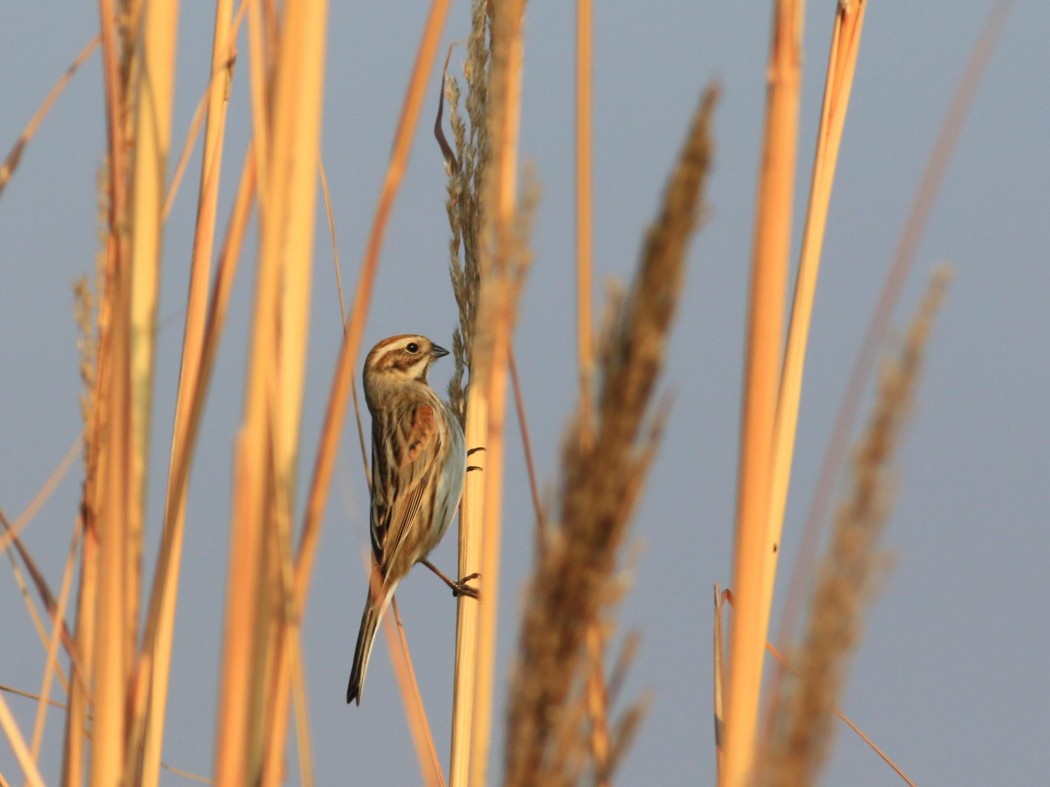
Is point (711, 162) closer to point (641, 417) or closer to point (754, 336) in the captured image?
point (641, 417)

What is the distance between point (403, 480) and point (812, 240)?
4068mm

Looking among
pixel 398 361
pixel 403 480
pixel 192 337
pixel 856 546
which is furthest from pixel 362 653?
pixel 856 546

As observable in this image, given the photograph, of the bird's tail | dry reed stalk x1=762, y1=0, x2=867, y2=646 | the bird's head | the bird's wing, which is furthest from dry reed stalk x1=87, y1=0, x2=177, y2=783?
the bird's head

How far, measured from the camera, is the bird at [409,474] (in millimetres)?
5738

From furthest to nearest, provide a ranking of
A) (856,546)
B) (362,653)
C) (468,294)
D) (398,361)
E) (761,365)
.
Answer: (398,361)
(362,653)
(468,294)
(761,365)
(856,546)

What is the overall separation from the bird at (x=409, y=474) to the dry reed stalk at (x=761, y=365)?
3823 millimetres

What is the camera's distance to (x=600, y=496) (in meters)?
1.00

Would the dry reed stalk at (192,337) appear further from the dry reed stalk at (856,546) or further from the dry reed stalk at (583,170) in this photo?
the dry reed stalk at (856,546)

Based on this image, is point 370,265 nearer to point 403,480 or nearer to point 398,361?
point 403,480

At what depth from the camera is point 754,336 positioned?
4.51ft

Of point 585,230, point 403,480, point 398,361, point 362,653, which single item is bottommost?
point 362,653

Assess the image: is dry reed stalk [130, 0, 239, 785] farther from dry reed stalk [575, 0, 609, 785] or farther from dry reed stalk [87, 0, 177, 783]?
dry reed stalk [575, 0, 609, 785]

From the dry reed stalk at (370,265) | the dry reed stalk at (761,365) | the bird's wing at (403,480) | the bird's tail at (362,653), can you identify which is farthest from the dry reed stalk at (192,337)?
the bird's wing at (403,480)

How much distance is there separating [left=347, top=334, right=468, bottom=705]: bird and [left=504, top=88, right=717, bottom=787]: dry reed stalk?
416 cm
